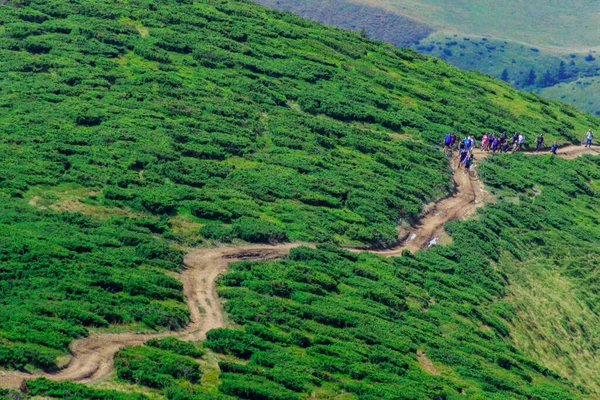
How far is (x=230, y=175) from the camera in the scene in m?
58.3

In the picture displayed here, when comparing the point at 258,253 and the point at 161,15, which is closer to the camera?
the point at 258,253

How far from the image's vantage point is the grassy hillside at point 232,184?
123ft

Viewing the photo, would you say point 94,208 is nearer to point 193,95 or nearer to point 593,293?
point 193,95

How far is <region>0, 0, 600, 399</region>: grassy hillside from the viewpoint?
37.4 meters

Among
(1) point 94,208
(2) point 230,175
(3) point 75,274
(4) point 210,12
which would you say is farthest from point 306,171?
(4) point 210,12

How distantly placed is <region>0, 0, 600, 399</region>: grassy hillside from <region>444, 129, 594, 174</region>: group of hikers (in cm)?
177

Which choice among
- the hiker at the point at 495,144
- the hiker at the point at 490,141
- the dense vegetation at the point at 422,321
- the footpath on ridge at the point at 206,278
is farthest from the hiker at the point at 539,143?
the dense vegetation at the point at 422,321

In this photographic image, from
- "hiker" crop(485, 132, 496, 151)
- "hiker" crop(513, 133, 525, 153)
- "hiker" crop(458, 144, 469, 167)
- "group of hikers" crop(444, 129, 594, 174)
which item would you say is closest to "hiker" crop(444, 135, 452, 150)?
"group of hikers" crop(444, 129, 594, 174)

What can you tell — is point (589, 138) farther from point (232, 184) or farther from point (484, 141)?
point (232, 184)

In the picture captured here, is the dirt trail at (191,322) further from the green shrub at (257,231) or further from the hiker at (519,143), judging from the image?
the hiker at (519,143)

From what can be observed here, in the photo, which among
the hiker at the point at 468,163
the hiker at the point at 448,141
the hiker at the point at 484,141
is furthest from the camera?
the hiker at the point at 484,141

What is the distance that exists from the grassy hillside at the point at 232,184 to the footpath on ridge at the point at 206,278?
651 millimetres

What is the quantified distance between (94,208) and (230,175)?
1167cm

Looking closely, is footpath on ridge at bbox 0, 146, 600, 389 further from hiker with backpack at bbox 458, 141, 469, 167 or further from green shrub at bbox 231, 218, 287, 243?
hiker with backpack at bbox 458, 141, 469, 167
